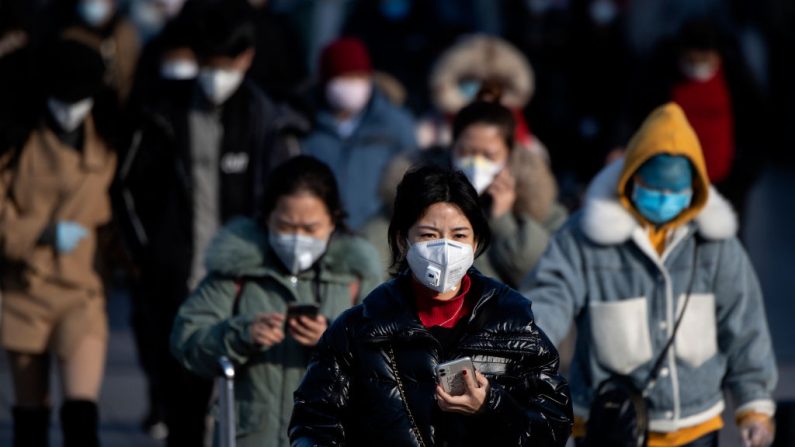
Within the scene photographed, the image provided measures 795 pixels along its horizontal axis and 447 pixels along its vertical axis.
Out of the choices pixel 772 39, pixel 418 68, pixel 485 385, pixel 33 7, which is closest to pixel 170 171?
pixel 485 385

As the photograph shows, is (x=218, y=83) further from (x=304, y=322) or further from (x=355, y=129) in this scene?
(x=304, y=322)

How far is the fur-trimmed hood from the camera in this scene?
10172mm

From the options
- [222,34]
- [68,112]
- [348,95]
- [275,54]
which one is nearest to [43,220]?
[68,112]

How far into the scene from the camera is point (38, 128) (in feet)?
25.7

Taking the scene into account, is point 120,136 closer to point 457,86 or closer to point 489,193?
point 489,193

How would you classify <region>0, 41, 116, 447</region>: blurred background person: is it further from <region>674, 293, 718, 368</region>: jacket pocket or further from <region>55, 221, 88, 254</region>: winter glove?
<region>674, 293, 718, 368</region>: jacket pocket

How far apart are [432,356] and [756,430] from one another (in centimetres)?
178

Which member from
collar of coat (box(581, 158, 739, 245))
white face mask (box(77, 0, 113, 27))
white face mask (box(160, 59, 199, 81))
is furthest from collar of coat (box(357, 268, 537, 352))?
white face mask (box(77, 0, 113, 27))

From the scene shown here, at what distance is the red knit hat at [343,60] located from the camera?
9.78 meters

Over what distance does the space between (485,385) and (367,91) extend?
5.30 metres

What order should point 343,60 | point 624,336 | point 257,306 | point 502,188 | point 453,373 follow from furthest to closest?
point 343,60
point 502,188
point 624,336
point 257,306
point 453,373

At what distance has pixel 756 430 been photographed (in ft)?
20.5

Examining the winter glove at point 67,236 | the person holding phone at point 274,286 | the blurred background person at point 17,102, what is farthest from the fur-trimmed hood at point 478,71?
the person holding phone at point 274,286

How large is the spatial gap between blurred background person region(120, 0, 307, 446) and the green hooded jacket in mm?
1683
